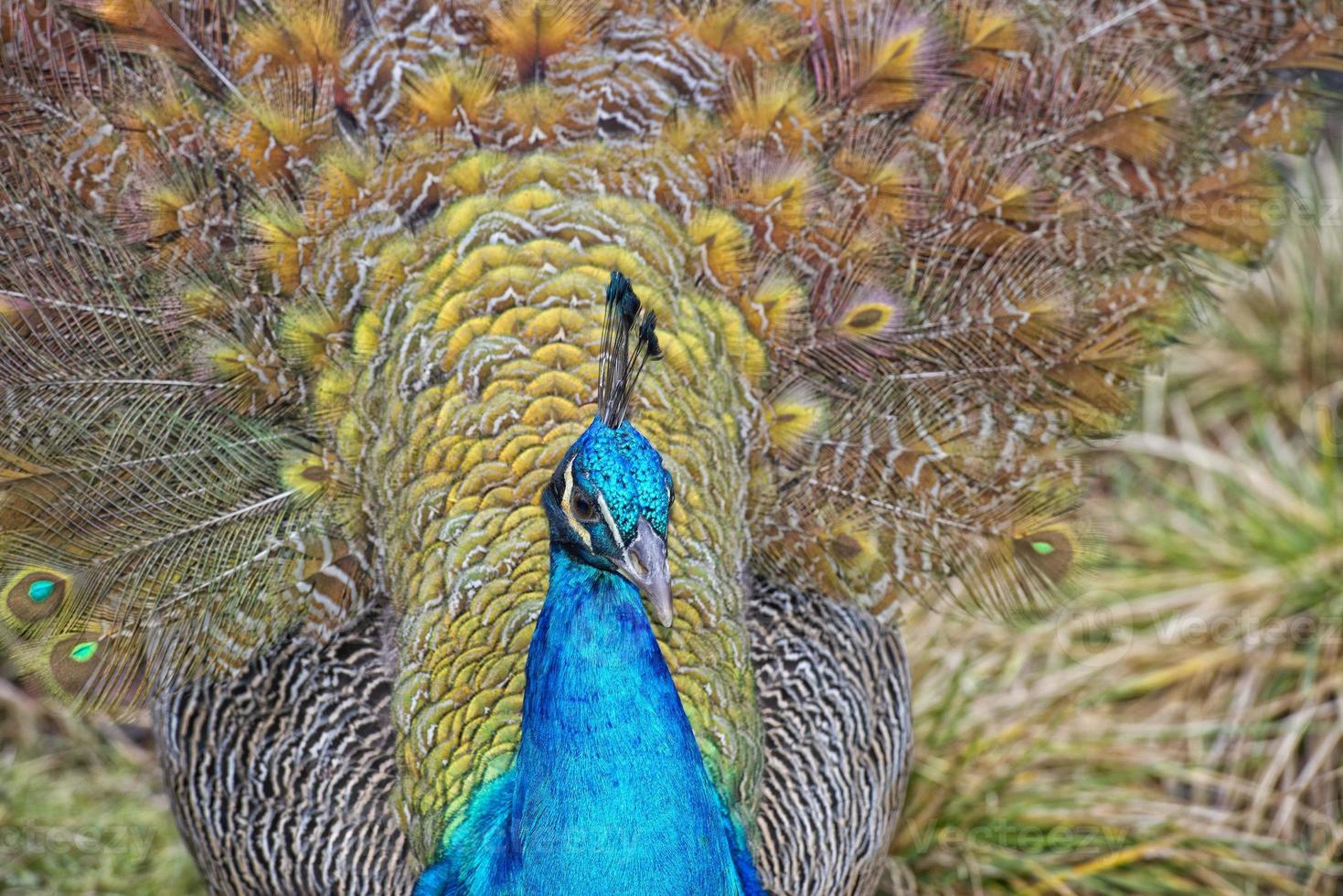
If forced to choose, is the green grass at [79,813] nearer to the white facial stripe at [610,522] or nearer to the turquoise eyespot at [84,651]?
the turquoise eyespot at [84,651]

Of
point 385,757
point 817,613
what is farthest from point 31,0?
point 817,613

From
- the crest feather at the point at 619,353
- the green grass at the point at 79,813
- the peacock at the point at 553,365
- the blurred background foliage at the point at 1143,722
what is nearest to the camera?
the crest feather at the point at 619,353

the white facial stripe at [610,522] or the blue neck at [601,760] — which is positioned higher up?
the white facial stripe at [610,522]

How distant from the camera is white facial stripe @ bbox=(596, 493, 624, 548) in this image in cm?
202

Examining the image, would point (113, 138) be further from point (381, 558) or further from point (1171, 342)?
point (1171, 342)

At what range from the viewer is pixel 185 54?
2.68 metres

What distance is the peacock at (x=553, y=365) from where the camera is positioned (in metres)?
2.50

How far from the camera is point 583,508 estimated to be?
2.07 metres

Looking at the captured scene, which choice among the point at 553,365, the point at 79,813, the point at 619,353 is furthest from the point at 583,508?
the point at 79,813

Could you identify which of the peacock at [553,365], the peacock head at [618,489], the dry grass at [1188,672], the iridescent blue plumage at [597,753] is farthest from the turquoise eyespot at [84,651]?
the dry grass at [1188,672]

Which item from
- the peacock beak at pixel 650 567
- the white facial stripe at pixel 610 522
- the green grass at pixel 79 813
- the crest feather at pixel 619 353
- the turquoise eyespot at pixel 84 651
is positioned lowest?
the green grass at pixel 79 813

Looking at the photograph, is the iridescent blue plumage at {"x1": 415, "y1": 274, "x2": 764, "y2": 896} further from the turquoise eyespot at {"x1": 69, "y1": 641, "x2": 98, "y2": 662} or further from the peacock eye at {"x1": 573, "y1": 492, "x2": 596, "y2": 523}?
the turquoise eyespot at {"x1": 69, "y1": 641, "x2": 98, "y2": 662}

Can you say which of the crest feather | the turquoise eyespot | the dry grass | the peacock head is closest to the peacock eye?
the peacock head

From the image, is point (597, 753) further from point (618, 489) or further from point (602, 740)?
point (618, 489)
